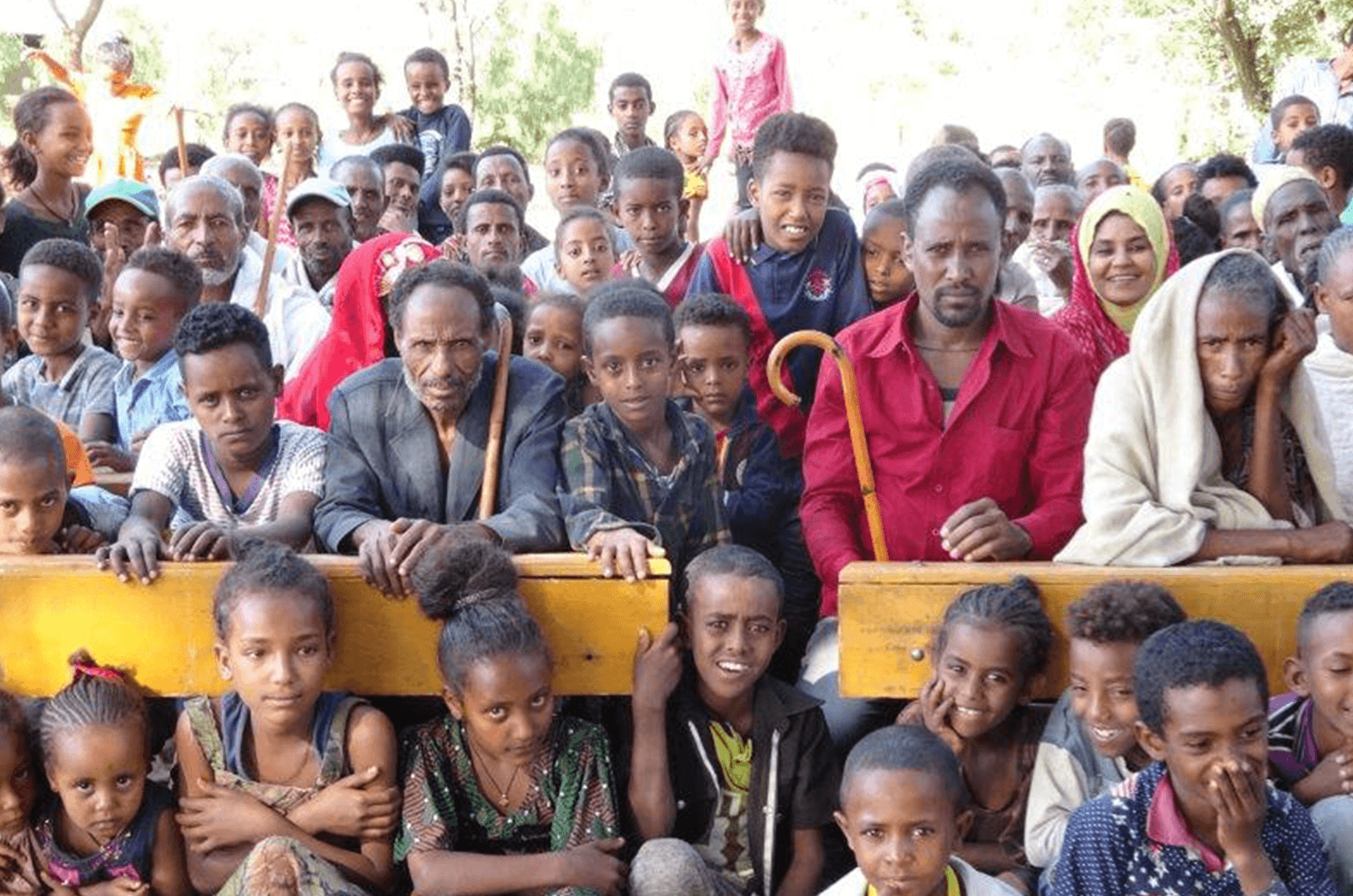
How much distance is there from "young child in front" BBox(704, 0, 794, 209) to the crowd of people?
17.9 ft

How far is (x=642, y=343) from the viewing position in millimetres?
4227

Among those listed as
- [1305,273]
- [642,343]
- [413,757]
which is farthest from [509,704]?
[1305,273]

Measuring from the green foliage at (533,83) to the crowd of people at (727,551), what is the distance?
11110 mm

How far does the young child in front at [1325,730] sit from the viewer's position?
3244 mm

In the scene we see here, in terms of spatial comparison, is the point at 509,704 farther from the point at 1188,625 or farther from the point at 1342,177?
the point at 1342,177

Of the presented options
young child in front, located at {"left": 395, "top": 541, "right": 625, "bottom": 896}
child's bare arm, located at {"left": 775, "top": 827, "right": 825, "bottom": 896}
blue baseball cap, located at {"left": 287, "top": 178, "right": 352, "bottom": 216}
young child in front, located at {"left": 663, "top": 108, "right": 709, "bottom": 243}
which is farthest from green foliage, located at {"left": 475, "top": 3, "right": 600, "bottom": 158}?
child's bare arm, located at {"left": 775, "top": 827, "right": 825, "bottom": 896}

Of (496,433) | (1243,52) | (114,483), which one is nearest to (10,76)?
(1243,52)

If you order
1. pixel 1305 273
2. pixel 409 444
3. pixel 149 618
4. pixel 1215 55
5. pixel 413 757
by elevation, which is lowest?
pixel 413 757

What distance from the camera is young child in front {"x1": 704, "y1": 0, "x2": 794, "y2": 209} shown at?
1063cm

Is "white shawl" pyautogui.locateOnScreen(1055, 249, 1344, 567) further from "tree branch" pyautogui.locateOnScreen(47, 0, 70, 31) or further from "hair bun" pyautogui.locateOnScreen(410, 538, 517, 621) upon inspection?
"tree branch" pyautogui.locateOnScreen(47, 0, 70, 31)

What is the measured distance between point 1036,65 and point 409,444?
16461mm

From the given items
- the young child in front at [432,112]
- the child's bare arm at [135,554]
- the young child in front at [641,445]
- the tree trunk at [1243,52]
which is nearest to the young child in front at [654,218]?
the young child in front at [641,445]

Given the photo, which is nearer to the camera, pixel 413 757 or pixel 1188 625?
pixel 1188 625

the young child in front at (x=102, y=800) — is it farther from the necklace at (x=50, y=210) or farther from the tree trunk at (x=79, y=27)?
the tree trunk at (x=79, y=27)
